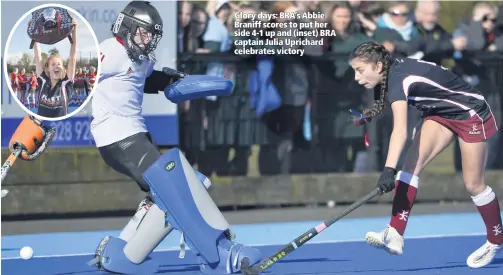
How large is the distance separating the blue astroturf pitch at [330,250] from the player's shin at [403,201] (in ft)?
1.08

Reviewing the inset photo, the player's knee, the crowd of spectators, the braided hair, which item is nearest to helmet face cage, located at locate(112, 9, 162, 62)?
the inset photo

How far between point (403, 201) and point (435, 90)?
843 millimetres

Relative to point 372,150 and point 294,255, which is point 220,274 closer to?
point 294,255

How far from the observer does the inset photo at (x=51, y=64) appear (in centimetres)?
902

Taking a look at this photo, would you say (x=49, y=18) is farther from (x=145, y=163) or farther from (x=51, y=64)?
(x=145, y=163)

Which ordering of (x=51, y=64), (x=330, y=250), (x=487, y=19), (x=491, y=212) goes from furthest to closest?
(x=487, y=19), (x=330, y=250), (x=51, y=64), (x=491, y=212)

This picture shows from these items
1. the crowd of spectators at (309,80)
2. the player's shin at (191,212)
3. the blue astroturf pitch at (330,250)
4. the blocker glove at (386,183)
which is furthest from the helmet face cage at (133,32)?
the crowd of spectators at (309,80)

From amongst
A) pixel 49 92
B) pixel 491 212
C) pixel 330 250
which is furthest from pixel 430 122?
pixel 49 92

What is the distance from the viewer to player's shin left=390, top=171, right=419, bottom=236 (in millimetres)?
8750

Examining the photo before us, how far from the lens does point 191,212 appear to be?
26.3 ft

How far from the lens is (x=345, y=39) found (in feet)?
41.3

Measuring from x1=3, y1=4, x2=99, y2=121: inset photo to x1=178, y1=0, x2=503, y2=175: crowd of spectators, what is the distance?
2772 mm

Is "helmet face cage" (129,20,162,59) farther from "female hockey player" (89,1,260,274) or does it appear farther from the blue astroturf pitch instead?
the blue astroturf pitch

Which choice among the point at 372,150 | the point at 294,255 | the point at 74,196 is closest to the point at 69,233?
the point at 74,196
